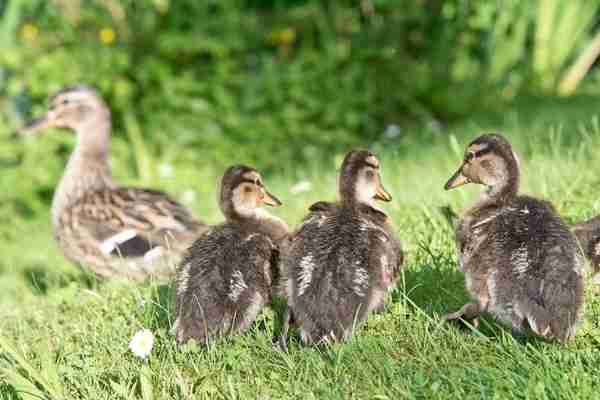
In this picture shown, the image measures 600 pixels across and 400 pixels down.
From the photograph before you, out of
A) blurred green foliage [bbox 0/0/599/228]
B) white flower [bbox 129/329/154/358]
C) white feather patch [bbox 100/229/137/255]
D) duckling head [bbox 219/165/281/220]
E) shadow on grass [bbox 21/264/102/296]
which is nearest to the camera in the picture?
white flower [bbox 129/329/154/358]

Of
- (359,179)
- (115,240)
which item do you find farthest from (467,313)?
(115,240)

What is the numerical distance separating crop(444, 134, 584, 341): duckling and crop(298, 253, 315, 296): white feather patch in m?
0.66

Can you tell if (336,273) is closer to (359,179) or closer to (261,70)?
(359,179)

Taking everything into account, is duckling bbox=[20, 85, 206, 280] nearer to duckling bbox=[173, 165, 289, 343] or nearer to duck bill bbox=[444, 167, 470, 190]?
duckling bbox=[173, 165, 289, 343]

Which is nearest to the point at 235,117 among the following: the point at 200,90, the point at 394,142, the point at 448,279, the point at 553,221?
the point at 200,90

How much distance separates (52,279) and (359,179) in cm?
407

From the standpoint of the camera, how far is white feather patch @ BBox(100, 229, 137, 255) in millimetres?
7516

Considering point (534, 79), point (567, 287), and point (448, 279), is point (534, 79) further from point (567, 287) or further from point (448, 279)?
point (567, 287)

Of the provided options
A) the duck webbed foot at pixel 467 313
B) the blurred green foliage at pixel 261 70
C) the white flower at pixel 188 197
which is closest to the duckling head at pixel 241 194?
the duck webbed foot at pixel 467 313

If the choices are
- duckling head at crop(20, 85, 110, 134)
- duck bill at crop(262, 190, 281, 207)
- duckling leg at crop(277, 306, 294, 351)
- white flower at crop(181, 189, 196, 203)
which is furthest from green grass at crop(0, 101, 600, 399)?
white flower at crop(181, 189, 196, 203)

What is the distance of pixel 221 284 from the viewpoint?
191 inches

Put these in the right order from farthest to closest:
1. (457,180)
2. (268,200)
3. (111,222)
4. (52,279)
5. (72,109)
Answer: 1. (72,109)
2. (52,279)
3. (111,222)
4. (268,200)
5. (457,180)

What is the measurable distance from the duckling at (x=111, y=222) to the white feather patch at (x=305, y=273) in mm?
2170

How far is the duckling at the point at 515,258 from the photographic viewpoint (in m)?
4.27
